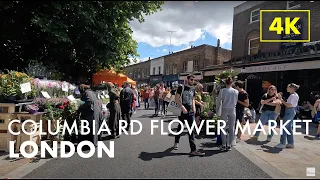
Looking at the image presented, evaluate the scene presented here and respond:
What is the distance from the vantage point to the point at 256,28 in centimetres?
2095

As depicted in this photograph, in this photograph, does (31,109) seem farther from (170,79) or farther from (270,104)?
(170,79)

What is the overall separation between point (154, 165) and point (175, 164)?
426 mm

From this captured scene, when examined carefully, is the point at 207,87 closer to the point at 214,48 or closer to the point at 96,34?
the point at 214,48

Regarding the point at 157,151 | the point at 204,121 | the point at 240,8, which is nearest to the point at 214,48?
the point at 240,8

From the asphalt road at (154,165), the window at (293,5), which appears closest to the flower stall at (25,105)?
the asphalt road at (154,165)

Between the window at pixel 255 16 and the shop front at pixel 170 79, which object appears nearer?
the window at pixel 255 16

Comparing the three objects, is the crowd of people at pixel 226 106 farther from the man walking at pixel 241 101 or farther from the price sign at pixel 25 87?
the price sign at pixel 25 87

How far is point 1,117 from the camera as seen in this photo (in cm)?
570

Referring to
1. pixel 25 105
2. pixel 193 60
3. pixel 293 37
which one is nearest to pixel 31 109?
pixel 25 105

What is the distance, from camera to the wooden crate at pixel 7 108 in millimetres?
5707

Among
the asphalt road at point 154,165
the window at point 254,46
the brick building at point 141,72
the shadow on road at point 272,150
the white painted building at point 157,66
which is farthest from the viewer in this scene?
the brick building at point 141,72

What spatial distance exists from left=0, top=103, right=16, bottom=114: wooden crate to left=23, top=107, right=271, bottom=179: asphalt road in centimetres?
164

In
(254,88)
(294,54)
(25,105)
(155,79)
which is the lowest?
(25,105)

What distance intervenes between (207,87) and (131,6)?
13.2 meters
